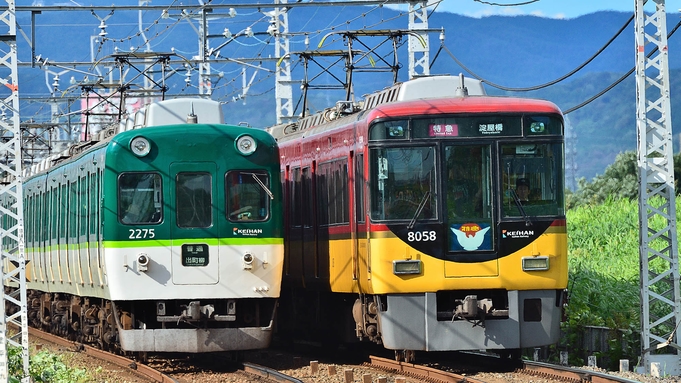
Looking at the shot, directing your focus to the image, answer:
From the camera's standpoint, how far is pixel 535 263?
13414 mm

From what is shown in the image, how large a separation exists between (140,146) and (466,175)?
3.76 meters

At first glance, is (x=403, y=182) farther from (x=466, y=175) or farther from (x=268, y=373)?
(x=268, y=373)

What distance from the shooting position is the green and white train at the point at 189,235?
14242 millimetres

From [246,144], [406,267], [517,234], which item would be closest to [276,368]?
A: [406,267]

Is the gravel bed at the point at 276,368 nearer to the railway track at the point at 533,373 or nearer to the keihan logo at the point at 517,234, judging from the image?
the railway track at the point at 533,373

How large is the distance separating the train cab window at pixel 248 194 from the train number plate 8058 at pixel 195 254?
57 centimetres

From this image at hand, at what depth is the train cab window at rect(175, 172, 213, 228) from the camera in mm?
14414

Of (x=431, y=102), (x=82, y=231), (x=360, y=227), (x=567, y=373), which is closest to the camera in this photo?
(x=567, y=373)

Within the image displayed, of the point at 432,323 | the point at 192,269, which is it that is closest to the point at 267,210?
the point at 192,269

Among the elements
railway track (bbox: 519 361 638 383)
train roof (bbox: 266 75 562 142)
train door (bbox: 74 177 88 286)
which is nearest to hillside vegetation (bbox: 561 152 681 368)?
railway track (bbox: 519 361 638 383)

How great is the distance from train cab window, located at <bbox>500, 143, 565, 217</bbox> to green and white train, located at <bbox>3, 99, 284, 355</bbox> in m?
2.79

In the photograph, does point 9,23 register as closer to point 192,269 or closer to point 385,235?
point 192,269

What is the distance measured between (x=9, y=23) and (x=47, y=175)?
26.7 ft

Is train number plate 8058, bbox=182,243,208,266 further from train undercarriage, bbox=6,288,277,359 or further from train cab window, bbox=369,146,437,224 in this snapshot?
train cab window, bbox=369,146,437,224
